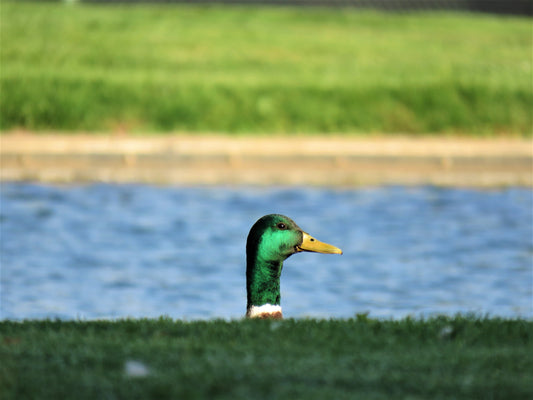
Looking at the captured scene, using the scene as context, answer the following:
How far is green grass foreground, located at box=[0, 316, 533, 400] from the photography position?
4.48m

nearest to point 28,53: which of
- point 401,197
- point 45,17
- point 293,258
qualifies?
point 45,17

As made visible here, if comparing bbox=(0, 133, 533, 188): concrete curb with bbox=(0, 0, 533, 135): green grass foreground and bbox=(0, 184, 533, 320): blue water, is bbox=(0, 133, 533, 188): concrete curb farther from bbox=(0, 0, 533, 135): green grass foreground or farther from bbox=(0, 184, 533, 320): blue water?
bbox=(0, 0, 533, 135): green grass foreground

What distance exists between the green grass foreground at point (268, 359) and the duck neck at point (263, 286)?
0.99 ft

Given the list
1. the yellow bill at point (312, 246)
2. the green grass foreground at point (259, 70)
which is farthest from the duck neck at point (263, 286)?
the green grass foreground at point (259, 70)

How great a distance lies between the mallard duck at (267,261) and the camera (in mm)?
6340

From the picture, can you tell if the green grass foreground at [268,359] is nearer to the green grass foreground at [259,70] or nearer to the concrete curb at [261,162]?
the concrete curb at [261,162]

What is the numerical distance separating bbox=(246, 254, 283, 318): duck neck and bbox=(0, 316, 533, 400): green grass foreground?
0.99 feet

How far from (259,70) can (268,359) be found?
17532 mm

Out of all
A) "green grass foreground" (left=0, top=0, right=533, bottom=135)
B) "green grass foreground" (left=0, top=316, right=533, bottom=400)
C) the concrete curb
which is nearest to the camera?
"green grass foreground" (left=0, top=316, right=533, bottom=400)

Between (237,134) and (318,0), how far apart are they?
1538cm

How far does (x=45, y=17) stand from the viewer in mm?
25953

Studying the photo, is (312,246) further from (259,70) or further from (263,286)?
(259,70)

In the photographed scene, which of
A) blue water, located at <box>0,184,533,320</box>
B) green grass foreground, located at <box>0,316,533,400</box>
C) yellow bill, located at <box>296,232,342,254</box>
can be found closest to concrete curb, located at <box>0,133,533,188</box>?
blue water, located at <box>0,184,533,320</box>

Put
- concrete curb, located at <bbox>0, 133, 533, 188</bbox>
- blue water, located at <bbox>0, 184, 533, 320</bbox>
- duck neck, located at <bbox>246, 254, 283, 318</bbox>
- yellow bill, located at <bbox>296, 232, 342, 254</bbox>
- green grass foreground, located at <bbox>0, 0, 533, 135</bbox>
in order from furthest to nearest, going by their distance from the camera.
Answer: green grass foreground, located at <bbox>0, 0, 533, 135</bbox> < concrete curb, located at <bbox>0, 133, 533, 188</bbox> < blue water, located at <bbox>0, 184, 533, 320</bbox> < yellow bill, located at <bbox>296, 232, 342, 254</bbox> < duck neck, located at <bbox>246, 254, 283, 318</bbox>
